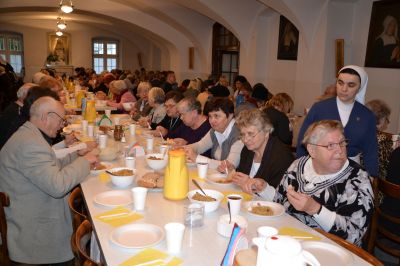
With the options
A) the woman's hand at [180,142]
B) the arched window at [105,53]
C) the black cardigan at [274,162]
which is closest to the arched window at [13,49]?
the arched window at [105,53]

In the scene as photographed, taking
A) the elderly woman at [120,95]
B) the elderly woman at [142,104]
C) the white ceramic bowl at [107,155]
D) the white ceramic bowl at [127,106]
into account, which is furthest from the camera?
the elderly woman at [120,95]

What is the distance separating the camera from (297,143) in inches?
134

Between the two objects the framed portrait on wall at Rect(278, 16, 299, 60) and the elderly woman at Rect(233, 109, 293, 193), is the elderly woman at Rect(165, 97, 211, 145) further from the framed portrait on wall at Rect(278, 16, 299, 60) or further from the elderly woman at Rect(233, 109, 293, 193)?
the framed portrait on wall at Rect(278, 16, 299, 60)

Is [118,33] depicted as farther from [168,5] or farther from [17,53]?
[168,5]

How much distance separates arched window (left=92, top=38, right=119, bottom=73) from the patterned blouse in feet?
62.2

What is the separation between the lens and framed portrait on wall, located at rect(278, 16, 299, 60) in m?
7.98

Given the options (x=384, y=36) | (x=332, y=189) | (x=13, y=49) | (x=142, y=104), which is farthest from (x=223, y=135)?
(x=13, y=49)

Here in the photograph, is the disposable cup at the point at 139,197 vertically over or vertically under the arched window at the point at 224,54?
under

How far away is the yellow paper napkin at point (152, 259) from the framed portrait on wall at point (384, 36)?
209 inches

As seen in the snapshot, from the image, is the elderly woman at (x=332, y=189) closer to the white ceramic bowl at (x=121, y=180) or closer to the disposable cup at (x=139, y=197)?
the disposable cup at (x=139, y=197)

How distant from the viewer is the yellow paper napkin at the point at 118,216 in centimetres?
187

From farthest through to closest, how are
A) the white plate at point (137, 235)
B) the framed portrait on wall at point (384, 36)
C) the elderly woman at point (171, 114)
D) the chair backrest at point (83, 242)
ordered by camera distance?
1. the framed portrait on wall at point (384, 36)
2. the elderly woman at point (171, 114)
3. the white plate at point (137, 235)
4. the chair backrest at point (83, 242)

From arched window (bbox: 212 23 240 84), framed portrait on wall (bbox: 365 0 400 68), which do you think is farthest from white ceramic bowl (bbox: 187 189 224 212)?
arched window (bbox: 212 23 240 84)

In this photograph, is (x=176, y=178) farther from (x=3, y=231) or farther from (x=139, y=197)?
(x=3, y=231)
